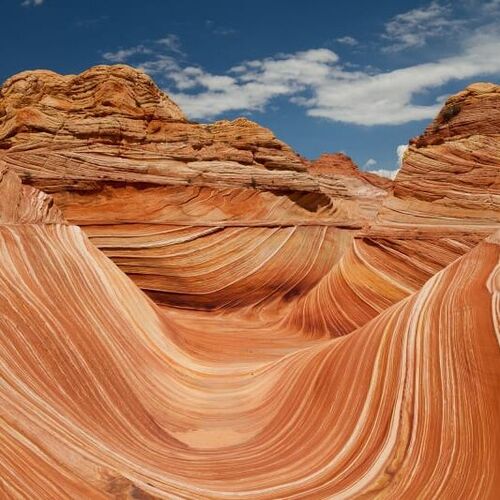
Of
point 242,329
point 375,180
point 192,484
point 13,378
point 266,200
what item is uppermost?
point 375,180

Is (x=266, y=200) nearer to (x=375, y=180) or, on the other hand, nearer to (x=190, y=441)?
(x=190, y=441)

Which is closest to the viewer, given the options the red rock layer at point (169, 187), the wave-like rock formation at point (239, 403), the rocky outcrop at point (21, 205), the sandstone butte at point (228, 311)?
the wave-like rock formation at point (239, 403)

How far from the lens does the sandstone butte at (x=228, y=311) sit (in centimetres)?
361

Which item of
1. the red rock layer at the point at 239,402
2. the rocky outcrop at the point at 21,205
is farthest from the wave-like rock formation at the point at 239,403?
the rocky outcrop at the point at 21,205

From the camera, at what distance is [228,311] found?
11133 millimetres

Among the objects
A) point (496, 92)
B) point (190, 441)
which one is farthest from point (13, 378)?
point (496, 92)

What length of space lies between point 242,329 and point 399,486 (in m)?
6.40

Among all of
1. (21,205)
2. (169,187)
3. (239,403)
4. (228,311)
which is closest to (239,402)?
(239,403)

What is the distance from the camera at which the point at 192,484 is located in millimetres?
3494

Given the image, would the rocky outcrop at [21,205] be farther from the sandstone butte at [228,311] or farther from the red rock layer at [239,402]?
the red rock layer at [239,402]

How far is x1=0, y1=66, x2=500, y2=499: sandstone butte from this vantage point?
3609 millimetres

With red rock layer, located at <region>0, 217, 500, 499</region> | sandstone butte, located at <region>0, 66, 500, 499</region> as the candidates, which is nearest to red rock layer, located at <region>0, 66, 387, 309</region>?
sandstone butte, located at <region>0, 66, 500, 499</region>

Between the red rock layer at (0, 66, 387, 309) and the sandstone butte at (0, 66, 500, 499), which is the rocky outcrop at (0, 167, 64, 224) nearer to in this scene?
the sandstone butte at (0, 66, 500, 499)

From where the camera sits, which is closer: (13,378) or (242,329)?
(13,378)
